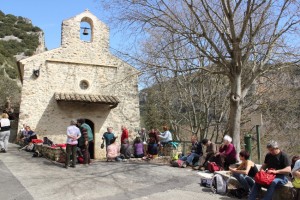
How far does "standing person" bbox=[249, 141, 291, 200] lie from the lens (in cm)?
610

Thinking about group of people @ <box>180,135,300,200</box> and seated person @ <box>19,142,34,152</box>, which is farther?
seated person @ <box>19,142,34,152</box>

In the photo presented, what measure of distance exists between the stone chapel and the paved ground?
5.98m

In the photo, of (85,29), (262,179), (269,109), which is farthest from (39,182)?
(269,109)

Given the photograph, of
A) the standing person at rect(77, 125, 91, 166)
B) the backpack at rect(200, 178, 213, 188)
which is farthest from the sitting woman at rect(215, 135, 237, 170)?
the standing person at rect(77, 125, 91, 166)

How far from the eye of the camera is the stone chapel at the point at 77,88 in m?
16.4

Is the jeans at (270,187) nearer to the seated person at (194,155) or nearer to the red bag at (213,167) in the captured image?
the red bag at (213,167)

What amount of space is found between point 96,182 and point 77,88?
10206 millimetres

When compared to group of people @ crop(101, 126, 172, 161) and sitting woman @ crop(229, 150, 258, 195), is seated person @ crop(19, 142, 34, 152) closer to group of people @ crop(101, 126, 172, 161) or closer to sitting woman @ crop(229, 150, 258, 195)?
group of people @ crop(101, 126, 172, 161)

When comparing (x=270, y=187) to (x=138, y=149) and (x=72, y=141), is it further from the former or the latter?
(x=138, y=149)

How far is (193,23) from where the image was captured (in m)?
12.8

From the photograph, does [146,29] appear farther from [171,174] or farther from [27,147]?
[27,147]

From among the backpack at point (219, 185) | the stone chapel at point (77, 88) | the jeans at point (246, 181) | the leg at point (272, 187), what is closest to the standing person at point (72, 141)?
the backpack at point (219, 185)

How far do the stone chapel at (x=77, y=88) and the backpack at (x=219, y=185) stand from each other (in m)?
9.20

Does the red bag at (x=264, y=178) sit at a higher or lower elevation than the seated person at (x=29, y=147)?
lower
